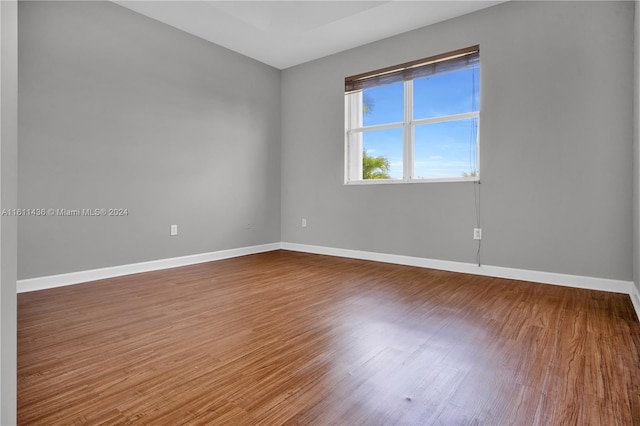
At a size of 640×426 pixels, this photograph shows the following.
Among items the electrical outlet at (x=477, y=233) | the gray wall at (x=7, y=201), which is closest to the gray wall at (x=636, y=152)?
the electrical outlet at (x=477, y=233)

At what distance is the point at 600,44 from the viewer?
275cm

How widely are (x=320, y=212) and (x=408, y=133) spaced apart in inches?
61.6

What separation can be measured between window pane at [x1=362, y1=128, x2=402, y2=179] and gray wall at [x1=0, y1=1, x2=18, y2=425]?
3.54 m

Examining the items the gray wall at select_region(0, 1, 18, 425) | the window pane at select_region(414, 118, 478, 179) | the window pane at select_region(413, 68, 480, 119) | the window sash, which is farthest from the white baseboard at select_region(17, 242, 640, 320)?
the gray wall at select_region(0, 1, 18, 425)

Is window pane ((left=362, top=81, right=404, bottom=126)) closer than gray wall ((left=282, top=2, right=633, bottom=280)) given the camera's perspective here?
No

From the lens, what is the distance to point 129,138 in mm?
3312

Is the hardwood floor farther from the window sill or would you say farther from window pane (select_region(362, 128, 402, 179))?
window pane (select_region(362, 128, 402, 179))

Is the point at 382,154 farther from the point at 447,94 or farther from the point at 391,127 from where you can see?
the point at 447,94

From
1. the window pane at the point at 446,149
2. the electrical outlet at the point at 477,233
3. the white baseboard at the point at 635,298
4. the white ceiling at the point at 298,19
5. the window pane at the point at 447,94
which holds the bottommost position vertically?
the white baseboard at the point at 635,298

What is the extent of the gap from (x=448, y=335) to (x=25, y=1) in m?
3.98

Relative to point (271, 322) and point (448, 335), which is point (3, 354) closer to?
point (271, 322)

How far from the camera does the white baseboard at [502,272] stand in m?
2.72

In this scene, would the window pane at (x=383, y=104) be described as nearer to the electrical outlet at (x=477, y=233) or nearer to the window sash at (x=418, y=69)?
the window sash at (x=418, y=69)

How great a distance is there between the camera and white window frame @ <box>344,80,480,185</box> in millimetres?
3529
